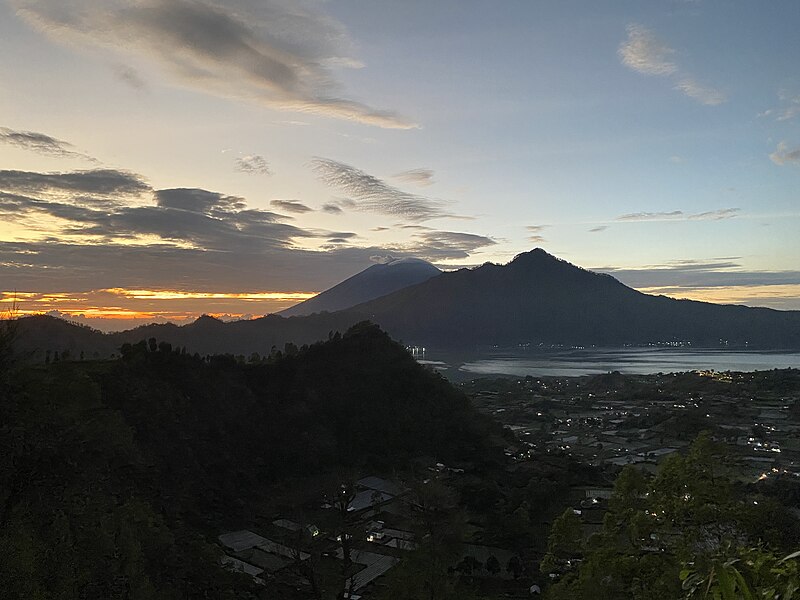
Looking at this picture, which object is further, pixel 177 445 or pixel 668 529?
pixel 177 445

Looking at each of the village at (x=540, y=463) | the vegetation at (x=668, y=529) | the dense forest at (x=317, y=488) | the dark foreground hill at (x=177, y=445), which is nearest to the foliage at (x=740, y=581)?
the dense forest at (x=317, y=488)

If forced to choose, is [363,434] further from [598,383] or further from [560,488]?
[598,383]

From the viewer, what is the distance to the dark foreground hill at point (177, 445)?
33.3 feet

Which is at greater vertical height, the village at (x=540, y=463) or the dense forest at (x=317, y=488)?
the dense forest at (x=317, y=488)

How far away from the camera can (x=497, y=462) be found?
44125 millimetres

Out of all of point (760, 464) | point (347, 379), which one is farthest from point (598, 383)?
point (347, 379)

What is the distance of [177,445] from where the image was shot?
37875mm

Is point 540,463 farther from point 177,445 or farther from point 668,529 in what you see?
point 668,529

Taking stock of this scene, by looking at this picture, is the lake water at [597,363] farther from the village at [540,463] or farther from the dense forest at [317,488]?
the dense forest at [317,488]

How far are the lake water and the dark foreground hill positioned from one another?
7356 centimetres

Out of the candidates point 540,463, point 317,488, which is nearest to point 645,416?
point 540,463

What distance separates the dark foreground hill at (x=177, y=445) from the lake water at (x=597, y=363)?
2896 inches

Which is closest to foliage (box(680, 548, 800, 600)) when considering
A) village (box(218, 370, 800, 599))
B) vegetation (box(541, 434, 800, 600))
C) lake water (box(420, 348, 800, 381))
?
vegetation (box(541, 434, 800, 600))

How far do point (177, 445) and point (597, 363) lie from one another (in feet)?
486
